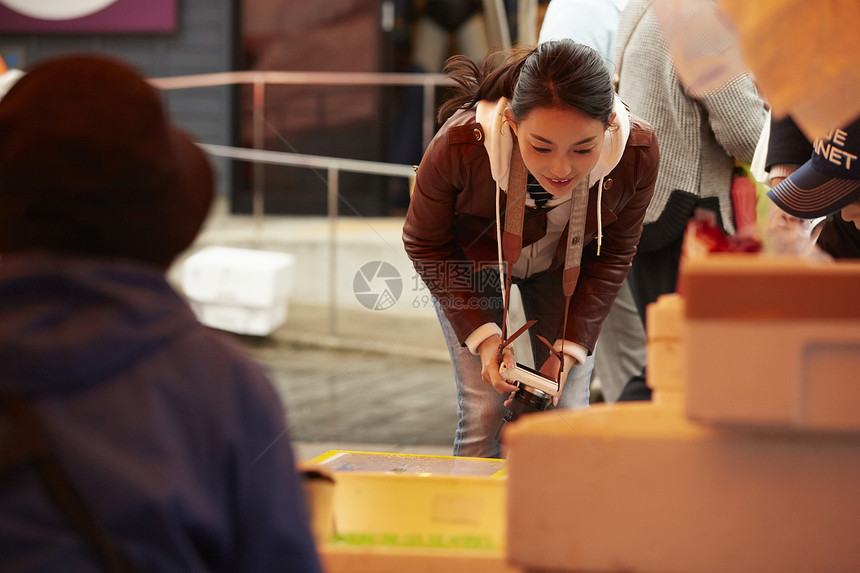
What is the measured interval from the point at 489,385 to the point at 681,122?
830mm

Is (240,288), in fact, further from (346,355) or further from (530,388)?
(530,388)

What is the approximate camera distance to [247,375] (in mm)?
821

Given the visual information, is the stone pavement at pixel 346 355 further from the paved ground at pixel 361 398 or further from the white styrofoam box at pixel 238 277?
the white styrofoam box at pixel 238 277

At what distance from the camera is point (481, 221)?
1765 millimetres

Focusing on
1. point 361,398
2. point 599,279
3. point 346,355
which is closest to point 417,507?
point 599,279

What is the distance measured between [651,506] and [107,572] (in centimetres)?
49

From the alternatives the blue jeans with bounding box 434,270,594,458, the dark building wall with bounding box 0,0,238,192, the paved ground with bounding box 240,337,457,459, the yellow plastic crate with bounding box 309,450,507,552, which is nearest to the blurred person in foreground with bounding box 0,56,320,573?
the yellow plastic crate with bounding box 309,450,507,552

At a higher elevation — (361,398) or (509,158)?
(509,158)

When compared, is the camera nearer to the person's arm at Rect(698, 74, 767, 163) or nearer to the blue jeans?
the blue jeans

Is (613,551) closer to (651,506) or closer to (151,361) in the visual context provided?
(651,506)

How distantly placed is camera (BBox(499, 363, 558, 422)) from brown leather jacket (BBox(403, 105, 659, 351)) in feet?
0.41

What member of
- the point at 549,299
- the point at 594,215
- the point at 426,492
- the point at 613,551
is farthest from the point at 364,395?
the point at 613,551

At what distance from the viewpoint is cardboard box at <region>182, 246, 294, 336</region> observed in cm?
420

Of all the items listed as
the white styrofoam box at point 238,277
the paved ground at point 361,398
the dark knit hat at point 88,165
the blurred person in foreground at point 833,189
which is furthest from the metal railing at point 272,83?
the dark knit hat at point 88,165
